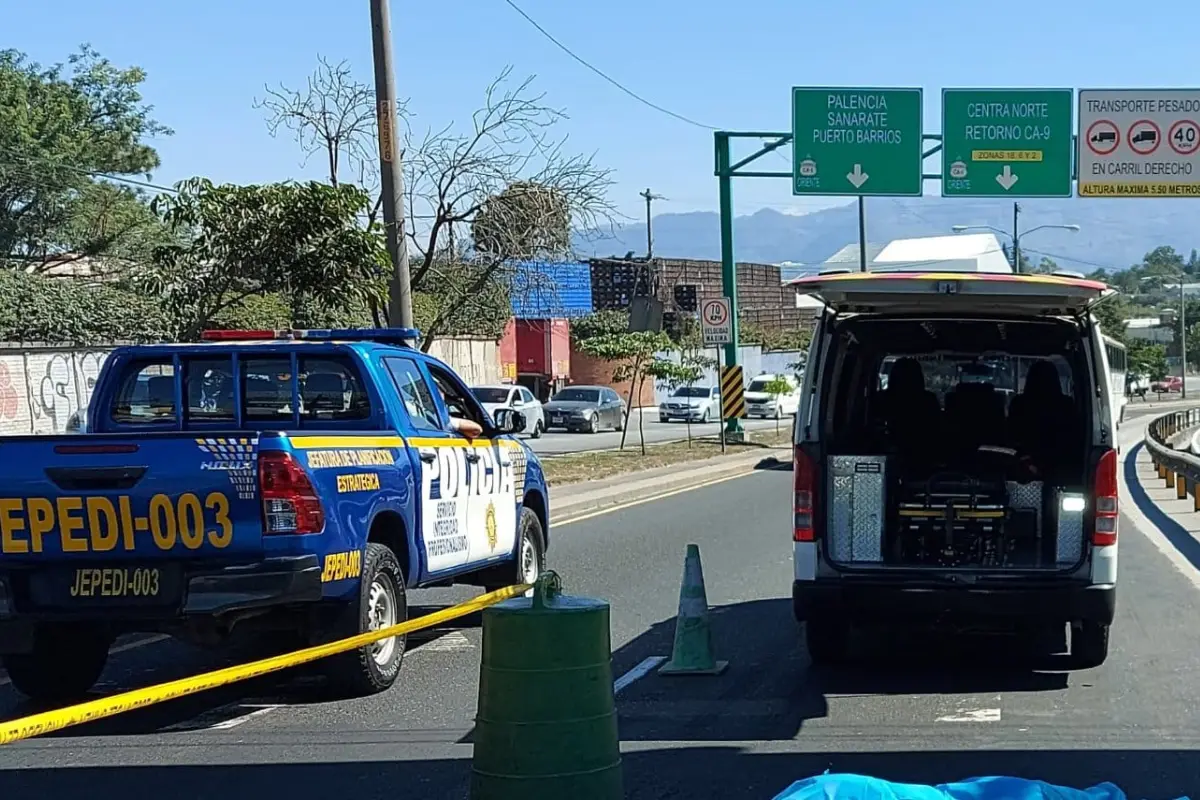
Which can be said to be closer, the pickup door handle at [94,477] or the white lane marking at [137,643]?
the pickup door handle at [94,477]

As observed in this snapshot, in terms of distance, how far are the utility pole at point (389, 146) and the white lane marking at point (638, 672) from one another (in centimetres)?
738

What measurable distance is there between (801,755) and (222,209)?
10471 millimetres

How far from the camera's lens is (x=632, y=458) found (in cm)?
2848

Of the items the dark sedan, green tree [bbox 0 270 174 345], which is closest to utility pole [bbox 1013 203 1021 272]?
the dark sedan

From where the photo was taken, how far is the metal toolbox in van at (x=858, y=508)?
27.3 ft

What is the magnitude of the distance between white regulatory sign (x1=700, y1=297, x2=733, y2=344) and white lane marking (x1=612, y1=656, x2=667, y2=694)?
21252 millimetres

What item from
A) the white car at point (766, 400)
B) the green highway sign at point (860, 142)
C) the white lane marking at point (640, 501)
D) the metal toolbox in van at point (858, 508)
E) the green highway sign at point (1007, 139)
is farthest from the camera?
the white car at point (766, 400)

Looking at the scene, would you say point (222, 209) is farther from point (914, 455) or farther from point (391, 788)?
point (391, 788)

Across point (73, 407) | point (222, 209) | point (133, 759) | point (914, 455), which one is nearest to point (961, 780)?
point (914, 455)

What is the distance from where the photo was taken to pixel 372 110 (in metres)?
19.3

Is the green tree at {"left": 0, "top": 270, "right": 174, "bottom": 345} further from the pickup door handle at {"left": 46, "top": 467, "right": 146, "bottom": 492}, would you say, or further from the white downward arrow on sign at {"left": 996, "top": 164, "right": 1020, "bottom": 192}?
the pickup door handle at {"left": 46, "top": 467, "right": 146, "bottom": 492}

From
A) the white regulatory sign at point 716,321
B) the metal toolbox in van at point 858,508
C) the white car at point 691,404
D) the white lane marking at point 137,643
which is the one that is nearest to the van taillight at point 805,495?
the metal toolbox in van at point 858,508

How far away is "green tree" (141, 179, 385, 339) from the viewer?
50.1 ft

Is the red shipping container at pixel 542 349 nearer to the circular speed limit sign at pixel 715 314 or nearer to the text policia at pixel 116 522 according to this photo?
the circular speed limit sign at pixel 715 314
